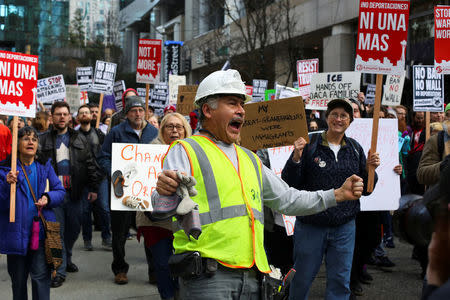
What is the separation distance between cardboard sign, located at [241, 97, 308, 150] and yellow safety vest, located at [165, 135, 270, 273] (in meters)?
2.45

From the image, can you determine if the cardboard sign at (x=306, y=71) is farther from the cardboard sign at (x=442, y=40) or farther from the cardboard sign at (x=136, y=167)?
the cardboard sign at (x=136, y=167)

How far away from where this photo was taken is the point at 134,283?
7746 millimetres

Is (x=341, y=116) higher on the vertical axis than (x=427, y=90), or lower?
lower

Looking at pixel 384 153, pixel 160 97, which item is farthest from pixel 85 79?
pixel 384 153

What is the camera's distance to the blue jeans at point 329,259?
5.36 metres

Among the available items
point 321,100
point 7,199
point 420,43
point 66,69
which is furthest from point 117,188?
point 66,69

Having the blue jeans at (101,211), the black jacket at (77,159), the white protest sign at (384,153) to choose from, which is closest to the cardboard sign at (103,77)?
the blue jeans at (101,211)

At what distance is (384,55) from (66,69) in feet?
166

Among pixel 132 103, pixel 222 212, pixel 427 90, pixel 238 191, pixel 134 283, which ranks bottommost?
pixel 134 283

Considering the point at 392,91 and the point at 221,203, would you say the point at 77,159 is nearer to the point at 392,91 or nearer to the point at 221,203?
the point at 221,203

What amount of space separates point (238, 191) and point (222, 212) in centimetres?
16

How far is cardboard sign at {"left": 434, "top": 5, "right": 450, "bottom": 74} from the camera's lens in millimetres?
7582

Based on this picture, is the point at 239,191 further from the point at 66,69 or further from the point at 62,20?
the point at 62,20

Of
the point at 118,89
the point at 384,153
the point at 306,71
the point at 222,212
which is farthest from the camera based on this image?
the point at 118,89
